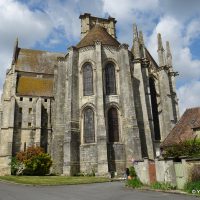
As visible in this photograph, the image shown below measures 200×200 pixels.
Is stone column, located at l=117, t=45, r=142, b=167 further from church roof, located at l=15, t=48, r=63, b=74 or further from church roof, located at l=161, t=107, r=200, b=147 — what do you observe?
church roof, located at l=15, t=48, r=63, b=74

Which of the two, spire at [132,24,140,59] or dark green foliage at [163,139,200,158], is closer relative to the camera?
dark green foliage at [163,139,200,158]

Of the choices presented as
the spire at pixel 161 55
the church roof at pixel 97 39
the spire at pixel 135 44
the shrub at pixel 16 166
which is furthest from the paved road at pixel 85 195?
the spire at pixel 161 55

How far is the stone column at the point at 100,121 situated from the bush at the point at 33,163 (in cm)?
608

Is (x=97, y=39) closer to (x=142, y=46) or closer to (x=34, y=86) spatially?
(x=142, y=46)

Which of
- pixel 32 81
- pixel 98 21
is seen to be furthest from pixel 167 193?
pixel 98 21

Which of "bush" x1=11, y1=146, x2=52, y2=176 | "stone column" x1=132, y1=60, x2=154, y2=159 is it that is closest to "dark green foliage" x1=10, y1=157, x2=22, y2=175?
"bush" x1=11, y1=146, x2=52, y2=176

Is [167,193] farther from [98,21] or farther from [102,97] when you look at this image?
[98,21]

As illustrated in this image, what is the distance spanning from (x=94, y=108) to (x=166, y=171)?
49.8 ft

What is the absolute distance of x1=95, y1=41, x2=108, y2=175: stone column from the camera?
26.6 meters

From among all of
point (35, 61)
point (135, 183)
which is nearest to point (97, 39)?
point (35, 61)

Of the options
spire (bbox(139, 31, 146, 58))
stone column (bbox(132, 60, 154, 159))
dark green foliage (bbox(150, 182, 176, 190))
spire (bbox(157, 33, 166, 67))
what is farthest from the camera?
spire (bbox(157, 33, 166, 67))

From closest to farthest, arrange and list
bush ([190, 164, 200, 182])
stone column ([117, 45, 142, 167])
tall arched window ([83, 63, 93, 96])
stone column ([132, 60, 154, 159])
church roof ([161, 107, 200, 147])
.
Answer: bush ([190, 164, 200, 182]) < church roof ([161, 107, 200, 147]) < stone column ([117, 45, 142, 167]) < stone column ([132, 60, 154, 159]) < tall arched window ([83, 63, 93, 96])

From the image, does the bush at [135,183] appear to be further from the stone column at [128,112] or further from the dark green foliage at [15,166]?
the dark green foliage at [15,166]

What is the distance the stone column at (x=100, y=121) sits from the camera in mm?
26641
